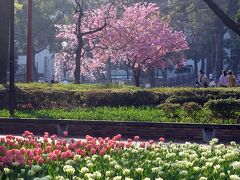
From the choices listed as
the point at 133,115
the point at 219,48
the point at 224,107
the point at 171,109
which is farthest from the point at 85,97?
the point at 219,48

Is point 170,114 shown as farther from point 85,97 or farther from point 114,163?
point 114,163

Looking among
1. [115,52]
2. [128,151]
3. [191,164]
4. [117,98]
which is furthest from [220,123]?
[115,52]

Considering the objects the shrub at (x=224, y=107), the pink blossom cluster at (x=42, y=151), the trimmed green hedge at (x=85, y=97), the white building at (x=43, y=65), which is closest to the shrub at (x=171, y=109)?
the shrub at (x=224, y=107)

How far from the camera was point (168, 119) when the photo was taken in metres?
14.2

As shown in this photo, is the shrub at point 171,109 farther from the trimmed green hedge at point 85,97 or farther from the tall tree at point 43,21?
the tall tree at point 43,21

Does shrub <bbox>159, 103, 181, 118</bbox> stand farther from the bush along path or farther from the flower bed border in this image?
the flower bed border

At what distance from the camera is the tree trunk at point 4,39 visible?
20797 mm

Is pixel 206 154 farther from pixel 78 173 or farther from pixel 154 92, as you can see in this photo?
pixel 154 92

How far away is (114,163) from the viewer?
6500 millimetres

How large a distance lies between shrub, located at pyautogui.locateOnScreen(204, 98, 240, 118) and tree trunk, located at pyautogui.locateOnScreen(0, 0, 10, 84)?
925cm

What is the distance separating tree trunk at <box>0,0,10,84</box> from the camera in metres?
20.8

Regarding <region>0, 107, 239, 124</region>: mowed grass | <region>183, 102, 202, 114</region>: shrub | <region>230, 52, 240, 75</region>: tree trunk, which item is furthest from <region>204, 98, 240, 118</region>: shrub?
<region>230, 52, 240, 75</region>: tree trunk

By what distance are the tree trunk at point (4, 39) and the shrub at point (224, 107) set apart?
30.3 feet

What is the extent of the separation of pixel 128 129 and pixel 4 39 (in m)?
9.52
